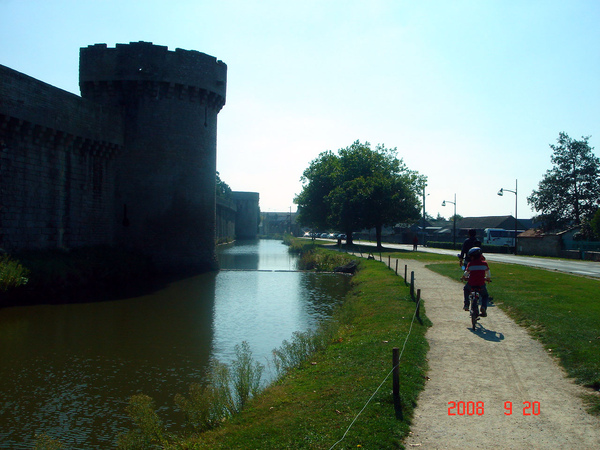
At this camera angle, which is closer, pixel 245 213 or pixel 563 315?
pixel 563 315

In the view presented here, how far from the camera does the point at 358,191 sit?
162 feet

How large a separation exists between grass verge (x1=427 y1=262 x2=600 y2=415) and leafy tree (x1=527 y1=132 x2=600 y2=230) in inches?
1981

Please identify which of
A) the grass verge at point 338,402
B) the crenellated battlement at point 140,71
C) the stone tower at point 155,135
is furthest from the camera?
the stone tower at point 155,135

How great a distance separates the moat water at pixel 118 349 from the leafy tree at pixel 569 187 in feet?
173

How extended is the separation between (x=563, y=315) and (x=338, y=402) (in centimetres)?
735

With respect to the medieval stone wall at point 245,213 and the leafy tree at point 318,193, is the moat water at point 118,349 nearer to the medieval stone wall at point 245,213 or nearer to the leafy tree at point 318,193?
the leafy tree at point 318,193

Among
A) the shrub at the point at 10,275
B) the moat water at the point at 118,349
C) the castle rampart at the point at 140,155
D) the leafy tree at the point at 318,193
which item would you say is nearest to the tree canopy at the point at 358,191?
the leafy tree at the point at 318,193

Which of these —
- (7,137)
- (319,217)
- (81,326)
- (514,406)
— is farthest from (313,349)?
(319,217)

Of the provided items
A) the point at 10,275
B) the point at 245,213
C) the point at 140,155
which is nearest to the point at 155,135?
the point at 140,155

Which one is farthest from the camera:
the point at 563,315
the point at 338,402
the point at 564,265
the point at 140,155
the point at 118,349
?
the point at 564,265

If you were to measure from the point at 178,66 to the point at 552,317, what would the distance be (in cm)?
2450

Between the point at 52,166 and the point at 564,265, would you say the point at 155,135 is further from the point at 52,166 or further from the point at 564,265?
the point at 564,265

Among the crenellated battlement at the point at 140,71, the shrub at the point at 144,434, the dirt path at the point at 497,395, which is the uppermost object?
the crenellated battlement at the point at 140,71

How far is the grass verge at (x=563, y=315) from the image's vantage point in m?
7.62
